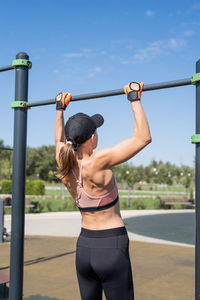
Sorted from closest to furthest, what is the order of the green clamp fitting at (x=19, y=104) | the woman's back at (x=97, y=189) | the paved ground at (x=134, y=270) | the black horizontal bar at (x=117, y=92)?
the woman's back at (x=97, y=189), the black horizontal bar at (x=117, y=92), the green clamp fitting at (x=19, y=104), the paved ground at (x=134, y=270)

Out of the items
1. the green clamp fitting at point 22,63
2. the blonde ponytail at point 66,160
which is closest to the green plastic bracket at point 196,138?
the blonde ponytail at point 66,160

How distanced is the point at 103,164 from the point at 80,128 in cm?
30

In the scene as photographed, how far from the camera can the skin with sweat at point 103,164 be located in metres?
2.05

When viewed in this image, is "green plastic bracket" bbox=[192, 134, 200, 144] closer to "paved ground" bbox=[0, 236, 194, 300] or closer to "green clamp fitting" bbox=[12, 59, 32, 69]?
"green clamp fitting" bbox=[12, 59, 32, 69]

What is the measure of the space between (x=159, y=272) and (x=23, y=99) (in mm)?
4620

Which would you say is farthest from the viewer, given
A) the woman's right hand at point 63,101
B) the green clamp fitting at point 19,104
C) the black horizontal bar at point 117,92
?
the green clamp fitting at point 19,104

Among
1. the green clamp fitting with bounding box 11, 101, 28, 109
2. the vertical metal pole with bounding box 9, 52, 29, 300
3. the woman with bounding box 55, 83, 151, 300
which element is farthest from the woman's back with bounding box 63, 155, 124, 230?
the green clamp fitting with bounding box 11, 101, 28, 109

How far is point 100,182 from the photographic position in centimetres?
215

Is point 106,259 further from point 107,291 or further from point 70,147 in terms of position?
point 70,147

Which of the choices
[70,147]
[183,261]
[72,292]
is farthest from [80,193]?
[183,261]

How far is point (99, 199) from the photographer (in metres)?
2.18

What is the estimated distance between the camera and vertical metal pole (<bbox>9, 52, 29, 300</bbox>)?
2797 mm

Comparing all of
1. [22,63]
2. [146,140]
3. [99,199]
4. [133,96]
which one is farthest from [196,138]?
[22,63]

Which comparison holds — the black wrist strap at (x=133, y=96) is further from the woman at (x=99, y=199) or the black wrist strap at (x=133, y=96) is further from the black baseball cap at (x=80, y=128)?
the black baseball cap at (x=80, y=128)
